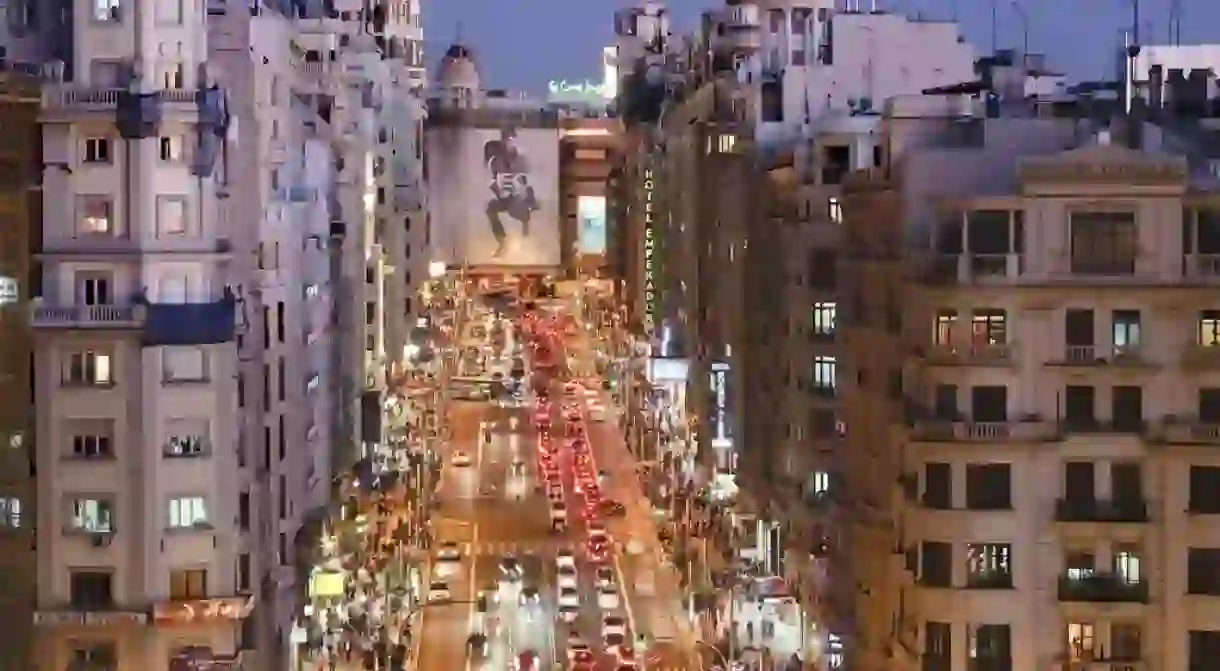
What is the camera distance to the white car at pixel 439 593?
8928 centimetres

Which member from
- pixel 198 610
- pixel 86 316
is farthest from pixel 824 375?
pixel 86 316

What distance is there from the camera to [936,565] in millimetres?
49438

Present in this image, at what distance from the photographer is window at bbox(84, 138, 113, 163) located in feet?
173

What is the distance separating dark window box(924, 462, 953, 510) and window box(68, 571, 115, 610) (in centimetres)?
1765

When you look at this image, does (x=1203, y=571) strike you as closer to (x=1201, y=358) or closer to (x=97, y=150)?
(x=1201, y=358)

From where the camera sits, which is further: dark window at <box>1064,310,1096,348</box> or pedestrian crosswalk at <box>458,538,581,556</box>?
pedestrian crosswalk at <box>458,538,581,556</box>

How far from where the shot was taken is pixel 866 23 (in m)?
91.4

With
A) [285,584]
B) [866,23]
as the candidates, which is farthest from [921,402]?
[866,23]

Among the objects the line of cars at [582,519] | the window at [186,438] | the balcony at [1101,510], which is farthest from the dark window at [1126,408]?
the line of cars at [582,519]

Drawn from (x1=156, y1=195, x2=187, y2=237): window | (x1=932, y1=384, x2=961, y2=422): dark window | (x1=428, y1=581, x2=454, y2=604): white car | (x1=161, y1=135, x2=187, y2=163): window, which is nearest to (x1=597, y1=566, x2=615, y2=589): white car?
(x1=428, y1=581, x2=454, y2=604): white car

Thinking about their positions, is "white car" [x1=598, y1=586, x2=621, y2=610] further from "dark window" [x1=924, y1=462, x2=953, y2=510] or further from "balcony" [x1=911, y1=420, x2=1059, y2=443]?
"balcony" [x1=911, y1=420, x2=1059, y2=443]

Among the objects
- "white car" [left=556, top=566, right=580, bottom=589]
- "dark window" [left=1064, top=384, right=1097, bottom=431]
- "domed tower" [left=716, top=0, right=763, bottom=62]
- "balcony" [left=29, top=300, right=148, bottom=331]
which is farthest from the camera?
"domed tower" [left=716, top=0, right=763, bottom=62]

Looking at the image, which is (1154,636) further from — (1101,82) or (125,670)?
(1101,82)

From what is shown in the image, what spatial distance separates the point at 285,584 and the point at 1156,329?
26.8m
